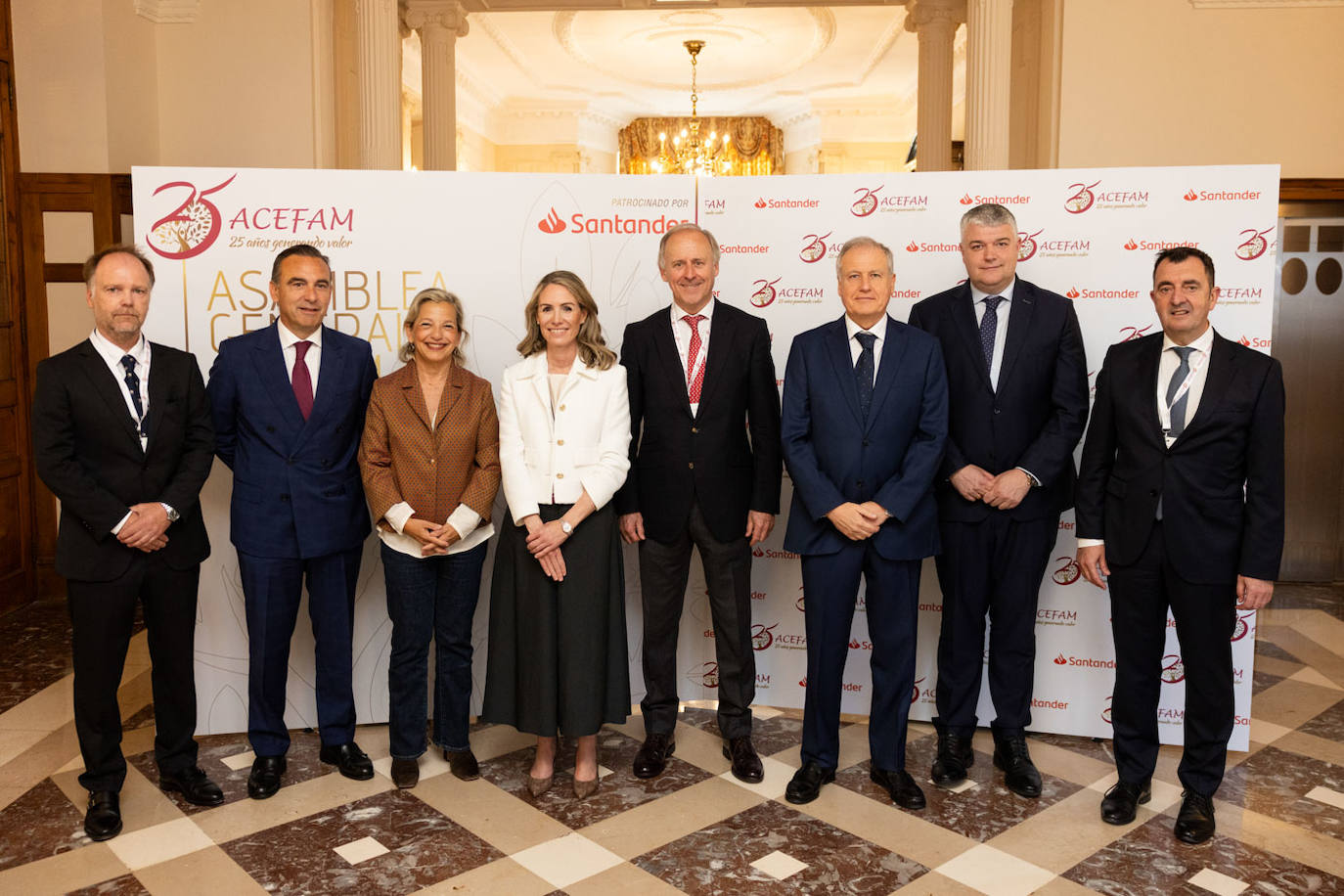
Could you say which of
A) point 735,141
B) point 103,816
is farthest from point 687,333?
point 735,141

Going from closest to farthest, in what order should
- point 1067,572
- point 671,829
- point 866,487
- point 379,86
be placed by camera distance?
1. point 671,829
2. point 866,487
3. point 1067,572
4. point 379,86

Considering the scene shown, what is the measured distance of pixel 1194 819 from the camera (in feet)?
9.43

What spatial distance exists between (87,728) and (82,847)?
0.32 meters

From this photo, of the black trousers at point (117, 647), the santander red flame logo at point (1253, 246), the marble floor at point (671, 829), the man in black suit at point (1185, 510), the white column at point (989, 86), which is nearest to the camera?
the marble floor at point (671, 829)

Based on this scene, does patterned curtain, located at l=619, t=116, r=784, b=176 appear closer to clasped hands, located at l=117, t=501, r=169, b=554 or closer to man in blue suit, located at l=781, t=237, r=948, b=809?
man in blue suit, located at l=781, t=237, r=948, b=809

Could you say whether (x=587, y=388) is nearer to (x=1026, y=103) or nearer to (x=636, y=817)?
(x=636, y=817)

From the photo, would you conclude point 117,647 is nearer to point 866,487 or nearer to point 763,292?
point 866,487

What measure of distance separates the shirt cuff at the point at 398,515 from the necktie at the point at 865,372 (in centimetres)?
140

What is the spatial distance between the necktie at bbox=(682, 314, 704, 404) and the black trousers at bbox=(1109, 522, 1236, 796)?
4.45 feet

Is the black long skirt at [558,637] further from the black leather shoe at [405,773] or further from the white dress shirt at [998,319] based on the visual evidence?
the white dress shirt at [998,319]

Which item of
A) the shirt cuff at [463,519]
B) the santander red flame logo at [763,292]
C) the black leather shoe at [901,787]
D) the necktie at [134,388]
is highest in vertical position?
the santander red flame logo at [763,292]

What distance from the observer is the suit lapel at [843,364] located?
120 inches

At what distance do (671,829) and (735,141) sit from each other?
13012 mm

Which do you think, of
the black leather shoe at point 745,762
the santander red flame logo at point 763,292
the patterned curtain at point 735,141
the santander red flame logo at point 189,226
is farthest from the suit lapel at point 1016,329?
the patterned curtain at point 735,141
